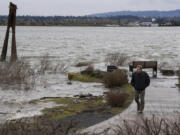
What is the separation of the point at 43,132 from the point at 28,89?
12303 mm

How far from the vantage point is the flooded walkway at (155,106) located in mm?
9832

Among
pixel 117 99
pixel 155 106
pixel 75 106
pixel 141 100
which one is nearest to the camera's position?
pixel 141 100

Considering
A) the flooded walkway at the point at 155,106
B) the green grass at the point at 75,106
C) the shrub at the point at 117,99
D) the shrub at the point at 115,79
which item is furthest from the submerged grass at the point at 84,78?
the shrub at the point at 117,99

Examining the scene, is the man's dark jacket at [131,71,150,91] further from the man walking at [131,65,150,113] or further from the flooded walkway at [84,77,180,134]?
the flooded walkway at [84,77,180,134]

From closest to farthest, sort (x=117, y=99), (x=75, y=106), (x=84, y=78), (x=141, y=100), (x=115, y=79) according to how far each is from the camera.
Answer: (x=141, y=100) < (x=117, y=99) < (x=75, y=106) < (x=115, y=79) < (x=84, y=78)

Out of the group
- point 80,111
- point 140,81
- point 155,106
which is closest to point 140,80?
point 140,81

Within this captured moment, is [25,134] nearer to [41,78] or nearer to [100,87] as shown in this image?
[100,87]

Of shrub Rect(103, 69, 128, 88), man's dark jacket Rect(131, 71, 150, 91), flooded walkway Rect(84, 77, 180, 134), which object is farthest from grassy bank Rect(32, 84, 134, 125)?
shrub Rect(103, 69, 128, 88)

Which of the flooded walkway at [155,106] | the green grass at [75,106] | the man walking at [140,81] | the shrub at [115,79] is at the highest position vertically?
the man walking at [140,81]

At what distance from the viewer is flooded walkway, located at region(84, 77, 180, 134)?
983cm

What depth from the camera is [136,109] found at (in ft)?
38.9

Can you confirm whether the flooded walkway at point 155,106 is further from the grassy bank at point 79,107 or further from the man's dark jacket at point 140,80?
the man's dark jacket at point 140,80

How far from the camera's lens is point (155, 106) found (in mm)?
12266

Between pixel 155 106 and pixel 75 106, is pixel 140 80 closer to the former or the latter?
pixel 155 106
